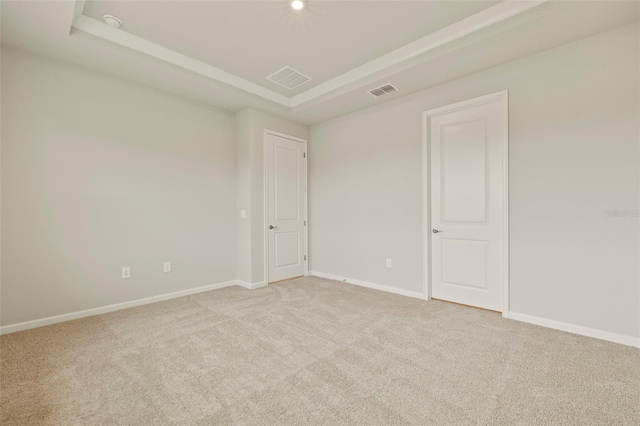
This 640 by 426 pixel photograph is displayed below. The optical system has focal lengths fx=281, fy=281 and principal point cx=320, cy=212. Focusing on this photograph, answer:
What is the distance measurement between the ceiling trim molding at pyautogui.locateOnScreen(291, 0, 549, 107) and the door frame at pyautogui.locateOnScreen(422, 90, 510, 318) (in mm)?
785

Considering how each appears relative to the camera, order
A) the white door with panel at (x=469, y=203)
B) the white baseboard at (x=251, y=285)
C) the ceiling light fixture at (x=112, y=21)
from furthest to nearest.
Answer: the white baseboard at (x=251, y=285), the white door with panel at (x=469, y=203), the ceiling light fixture at (x=112, y=21)

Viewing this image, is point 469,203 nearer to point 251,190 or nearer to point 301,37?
point 301,37

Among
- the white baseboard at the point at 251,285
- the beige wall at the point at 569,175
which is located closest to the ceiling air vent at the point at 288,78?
the beige wall at the point at 569,175

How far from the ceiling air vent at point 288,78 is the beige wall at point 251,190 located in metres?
0.66

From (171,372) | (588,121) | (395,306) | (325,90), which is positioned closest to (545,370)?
(395,306)

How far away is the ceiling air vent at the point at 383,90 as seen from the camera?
3.39 meters

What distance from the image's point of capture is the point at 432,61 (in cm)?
279

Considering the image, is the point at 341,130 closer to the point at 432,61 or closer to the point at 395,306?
the point at 432,61

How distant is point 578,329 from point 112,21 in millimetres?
4905

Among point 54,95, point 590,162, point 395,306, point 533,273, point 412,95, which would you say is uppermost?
point 412,95

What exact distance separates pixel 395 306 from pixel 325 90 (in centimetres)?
285

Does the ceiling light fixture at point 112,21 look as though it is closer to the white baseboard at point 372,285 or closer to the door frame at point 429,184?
the door frame at point 429,184

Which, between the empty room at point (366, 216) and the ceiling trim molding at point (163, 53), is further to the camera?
the ceiling trim molding at point (163, 53)

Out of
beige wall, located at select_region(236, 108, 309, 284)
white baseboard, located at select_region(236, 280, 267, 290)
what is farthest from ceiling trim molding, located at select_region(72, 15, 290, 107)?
white baseboard, located at select_region(236, 280, 267, 290)
